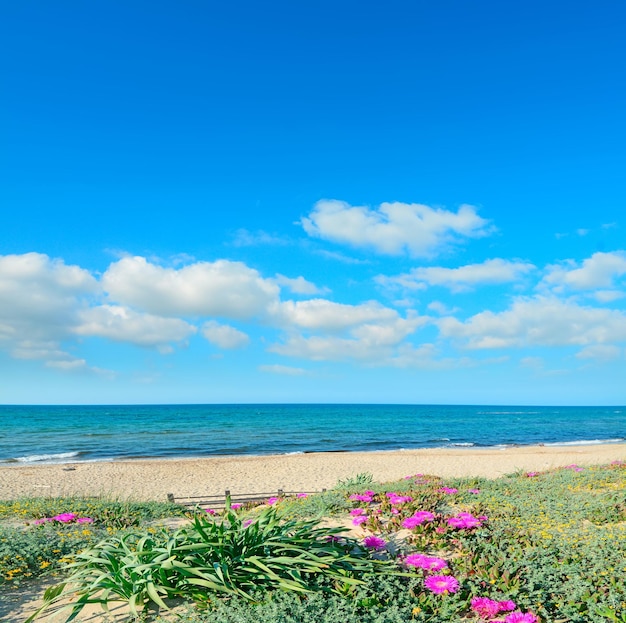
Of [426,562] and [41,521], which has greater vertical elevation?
[426,562]

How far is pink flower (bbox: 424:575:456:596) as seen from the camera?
4.44 m

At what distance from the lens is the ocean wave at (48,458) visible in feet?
110

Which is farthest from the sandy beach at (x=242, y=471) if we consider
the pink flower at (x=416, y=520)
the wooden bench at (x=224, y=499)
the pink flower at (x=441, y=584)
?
the pink flower at (x=441, y=584)

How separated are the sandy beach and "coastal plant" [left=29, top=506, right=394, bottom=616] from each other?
15.3 m

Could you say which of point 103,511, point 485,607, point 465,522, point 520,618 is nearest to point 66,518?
point 103,511

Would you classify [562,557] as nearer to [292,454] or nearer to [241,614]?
[241,614]

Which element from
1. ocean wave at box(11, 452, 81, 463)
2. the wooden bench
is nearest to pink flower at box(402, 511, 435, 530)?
the wooden bench

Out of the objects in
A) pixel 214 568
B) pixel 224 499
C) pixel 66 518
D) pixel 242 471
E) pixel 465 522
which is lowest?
pixel 242 471

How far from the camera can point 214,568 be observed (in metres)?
4.58

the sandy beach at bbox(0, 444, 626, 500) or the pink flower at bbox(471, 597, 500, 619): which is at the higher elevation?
the pink flower at bbox(471, 597, 500, 619)

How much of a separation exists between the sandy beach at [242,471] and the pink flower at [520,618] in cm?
1568

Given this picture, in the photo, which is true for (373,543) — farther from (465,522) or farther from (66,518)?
(66,518)

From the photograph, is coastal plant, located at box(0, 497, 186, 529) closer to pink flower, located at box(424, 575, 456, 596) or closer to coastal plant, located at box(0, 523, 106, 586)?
coastal plant, located at box(0, 523, 106, 586)

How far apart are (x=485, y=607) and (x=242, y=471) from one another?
25.0 metres
